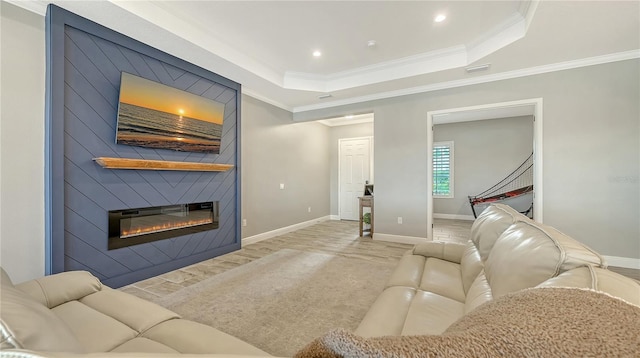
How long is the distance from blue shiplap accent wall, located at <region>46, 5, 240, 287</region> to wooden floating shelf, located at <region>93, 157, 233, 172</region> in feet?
0.35

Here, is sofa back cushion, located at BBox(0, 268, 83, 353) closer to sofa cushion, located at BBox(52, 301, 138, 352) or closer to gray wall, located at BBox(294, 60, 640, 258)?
sofa cushion, located at BBox(52, 301, 138, 352)

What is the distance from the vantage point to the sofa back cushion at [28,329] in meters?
0.50

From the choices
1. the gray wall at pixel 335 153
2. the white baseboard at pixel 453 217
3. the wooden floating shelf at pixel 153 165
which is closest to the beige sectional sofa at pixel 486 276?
the wooden floating shelf at pixel 153 165

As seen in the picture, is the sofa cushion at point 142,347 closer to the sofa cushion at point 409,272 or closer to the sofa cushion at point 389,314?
the sofa cushion at point 389,314

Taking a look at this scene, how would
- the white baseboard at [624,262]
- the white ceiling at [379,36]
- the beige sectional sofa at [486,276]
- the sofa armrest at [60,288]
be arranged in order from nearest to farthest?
the beige sectional sofa at [486,276] → the sofa armrest at [60,288] → the white ceiling at [379,36] → the white baseboard at [624,262]

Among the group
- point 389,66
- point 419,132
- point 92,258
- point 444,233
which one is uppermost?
point 389,66

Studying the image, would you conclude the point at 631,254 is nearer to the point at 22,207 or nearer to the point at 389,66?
the point at 389,66

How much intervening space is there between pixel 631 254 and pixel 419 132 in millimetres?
3061

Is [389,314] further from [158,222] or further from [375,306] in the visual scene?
[158,222]

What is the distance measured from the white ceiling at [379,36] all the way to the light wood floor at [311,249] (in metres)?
2.69

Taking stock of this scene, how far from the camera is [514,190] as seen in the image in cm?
651

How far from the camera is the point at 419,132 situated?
4352 millimetres

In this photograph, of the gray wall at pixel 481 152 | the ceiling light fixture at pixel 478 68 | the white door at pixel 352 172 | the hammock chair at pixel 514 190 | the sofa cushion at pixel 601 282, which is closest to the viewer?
the sofa cushion at pixel 601 282

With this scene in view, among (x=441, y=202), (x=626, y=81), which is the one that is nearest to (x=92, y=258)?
(x=626, y=81)
